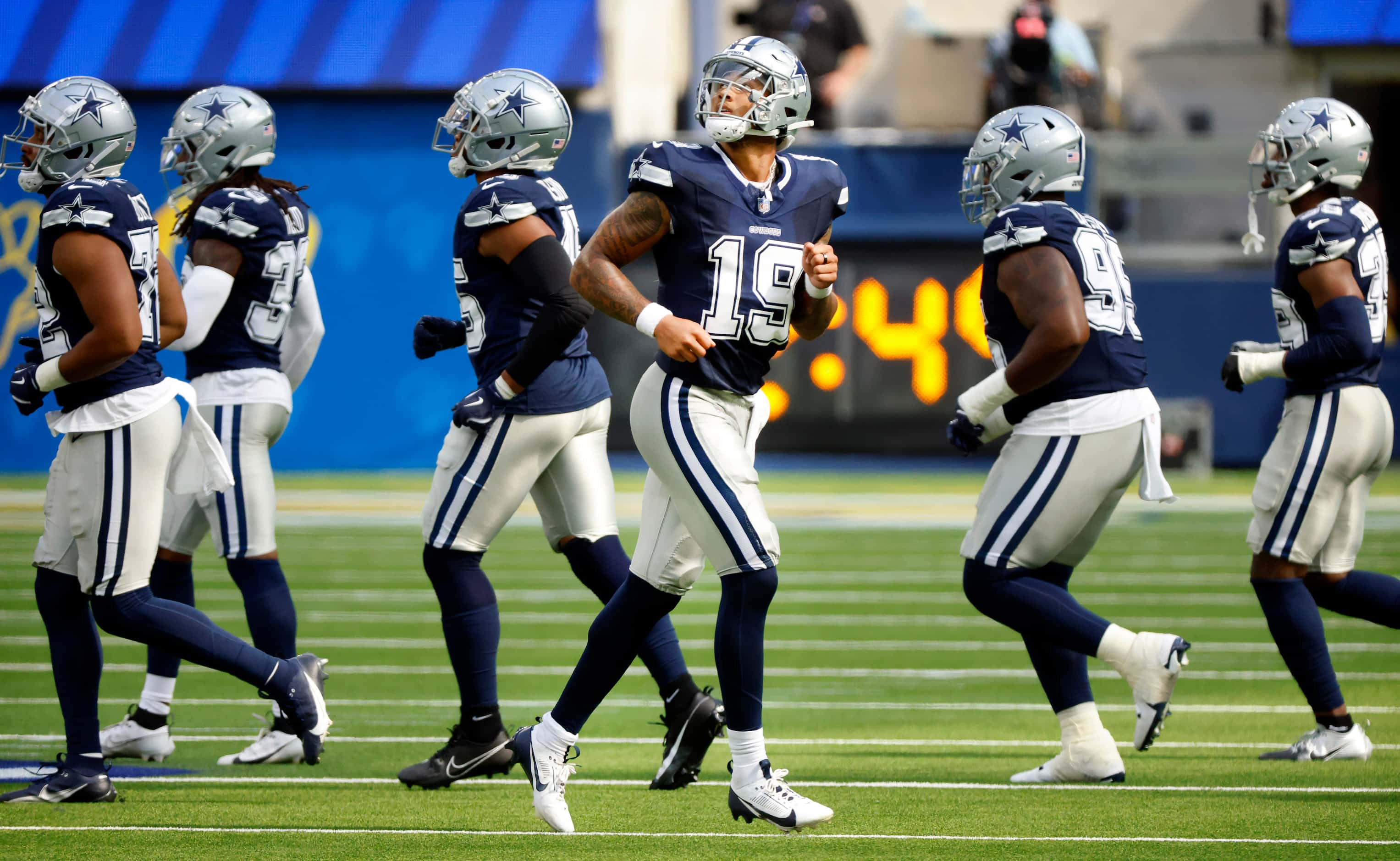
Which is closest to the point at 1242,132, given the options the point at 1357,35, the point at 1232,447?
the point at 1357,35

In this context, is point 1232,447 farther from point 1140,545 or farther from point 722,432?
point 722,432

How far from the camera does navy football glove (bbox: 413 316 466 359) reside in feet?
16.5

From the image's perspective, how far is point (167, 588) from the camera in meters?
5.27

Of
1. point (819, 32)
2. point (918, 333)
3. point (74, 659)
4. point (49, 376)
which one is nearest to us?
point (49, 376)

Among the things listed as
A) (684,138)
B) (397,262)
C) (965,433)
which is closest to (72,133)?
(965,433)

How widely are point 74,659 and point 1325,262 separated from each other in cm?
367

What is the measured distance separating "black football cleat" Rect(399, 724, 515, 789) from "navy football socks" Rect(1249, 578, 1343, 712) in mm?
2264

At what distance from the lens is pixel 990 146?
4.76 m

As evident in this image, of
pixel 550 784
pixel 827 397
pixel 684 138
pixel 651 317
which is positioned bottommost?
pixel 827 397

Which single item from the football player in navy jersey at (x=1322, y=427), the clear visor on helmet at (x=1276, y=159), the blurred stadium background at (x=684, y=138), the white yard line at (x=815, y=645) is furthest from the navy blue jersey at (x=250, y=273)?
the blurred stadium background at (x=684, y=138)

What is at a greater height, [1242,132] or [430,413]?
[1242,132]

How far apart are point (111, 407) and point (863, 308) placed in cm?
1218

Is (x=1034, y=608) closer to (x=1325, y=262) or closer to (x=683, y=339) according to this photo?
(x=683, y=339)

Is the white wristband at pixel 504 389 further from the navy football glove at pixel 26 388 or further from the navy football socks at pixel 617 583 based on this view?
the navy football glove at pixel 26 388
